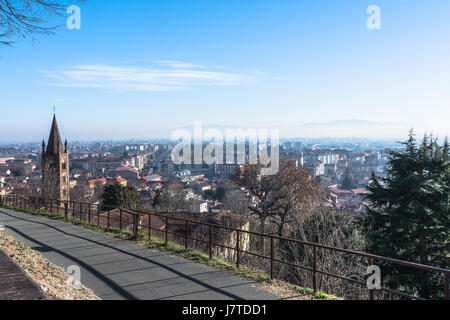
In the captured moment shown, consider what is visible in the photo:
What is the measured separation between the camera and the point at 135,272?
252 inches

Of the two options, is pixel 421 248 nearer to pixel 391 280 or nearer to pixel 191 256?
pixel 391 280

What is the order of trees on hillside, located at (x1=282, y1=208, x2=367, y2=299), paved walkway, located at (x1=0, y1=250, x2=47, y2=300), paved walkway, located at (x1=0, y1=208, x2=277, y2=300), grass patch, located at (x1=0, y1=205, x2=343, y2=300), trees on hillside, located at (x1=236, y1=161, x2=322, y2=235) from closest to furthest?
paved walkway, located at (x1=0, y1=250, x2=47, y2=300), paved walkway, located at (x1=0, y1=208, x2=277, y2=300), grass patch, located at (x1=0, y1=205, x2=343, y2=300), trees on hillside, located at (x1=282, y1=208, x2=367, y2=299), trees on hillside, located at (x1=236, y1=161, x2=322, y2=235)

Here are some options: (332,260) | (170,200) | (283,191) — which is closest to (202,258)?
(332,260)

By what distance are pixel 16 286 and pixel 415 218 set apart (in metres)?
12.7

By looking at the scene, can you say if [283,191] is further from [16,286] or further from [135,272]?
[16,286]

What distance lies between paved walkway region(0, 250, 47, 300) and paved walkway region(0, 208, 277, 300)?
3.76ft

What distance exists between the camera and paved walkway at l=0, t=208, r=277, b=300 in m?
5.36

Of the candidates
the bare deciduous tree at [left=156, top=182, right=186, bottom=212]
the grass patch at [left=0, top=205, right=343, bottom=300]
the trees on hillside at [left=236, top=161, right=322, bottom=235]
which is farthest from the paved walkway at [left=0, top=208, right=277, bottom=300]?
the bare deciduous tree at [left=156, top=182, right=186, bottom=212]

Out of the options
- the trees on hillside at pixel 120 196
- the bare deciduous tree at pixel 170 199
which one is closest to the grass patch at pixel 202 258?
the trees on hillside at pixel 120 196

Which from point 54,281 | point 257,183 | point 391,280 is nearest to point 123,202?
point 257,183

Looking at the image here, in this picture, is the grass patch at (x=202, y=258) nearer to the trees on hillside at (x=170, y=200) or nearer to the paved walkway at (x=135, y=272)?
the paved walkway at (x=135, y=272)

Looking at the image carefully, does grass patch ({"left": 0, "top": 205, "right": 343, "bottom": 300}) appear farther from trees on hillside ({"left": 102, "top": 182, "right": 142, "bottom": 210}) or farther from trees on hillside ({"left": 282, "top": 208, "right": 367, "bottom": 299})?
trees on hillside ({"left": 102, "top": 182, "right": 142, "bottom": 210})

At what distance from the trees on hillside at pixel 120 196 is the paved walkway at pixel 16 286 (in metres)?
25.6
